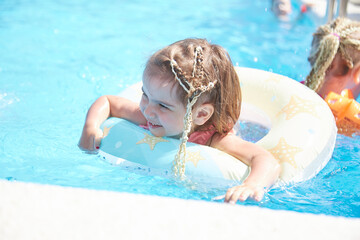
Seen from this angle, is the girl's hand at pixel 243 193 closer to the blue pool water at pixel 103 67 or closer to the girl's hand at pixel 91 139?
the blue pool water at pixel 103 67

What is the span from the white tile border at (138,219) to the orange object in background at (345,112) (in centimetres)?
189

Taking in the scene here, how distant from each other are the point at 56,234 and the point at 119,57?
12.9 feet

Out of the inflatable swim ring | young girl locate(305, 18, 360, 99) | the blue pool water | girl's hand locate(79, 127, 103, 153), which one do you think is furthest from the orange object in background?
girl's hand locate(79, 127, 103, 153)

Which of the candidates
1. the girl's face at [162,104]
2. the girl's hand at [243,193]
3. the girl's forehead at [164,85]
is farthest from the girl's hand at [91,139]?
the girl's hand at [243,193]

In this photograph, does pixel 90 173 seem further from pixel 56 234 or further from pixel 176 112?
pixel 56 234

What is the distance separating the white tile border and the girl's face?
0.93 meters

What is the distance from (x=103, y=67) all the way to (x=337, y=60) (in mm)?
2496

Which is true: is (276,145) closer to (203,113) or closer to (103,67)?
(203,113)

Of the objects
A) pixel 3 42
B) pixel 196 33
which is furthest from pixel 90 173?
pixel 196 33

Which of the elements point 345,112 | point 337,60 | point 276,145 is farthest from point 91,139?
point 337,60

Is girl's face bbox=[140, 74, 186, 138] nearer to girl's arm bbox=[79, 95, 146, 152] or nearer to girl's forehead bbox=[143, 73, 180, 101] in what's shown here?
girl's forehead bbox=[143, 73, 180, 101]

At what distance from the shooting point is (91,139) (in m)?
2.69

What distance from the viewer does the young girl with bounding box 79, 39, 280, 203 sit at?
7.66 ft

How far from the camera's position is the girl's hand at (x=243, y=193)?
2.06 m
